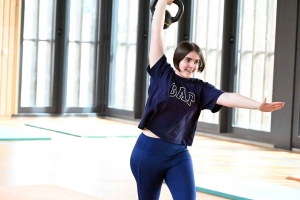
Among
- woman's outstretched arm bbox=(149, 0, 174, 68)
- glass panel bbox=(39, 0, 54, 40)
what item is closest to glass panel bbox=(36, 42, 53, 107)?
glass panel bbox=(39, 0, 54, 40)

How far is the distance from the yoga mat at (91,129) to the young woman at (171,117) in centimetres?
526

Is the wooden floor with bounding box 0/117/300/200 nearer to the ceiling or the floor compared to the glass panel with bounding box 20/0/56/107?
nearer to the floor

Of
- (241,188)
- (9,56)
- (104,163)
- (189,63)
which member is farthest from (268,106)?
(9,56)

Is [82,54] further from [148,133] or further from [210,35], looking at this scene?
[148,133]

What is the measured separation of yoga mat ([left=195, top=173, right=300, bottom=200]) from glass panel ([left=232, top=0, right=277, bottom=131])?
2.90 m

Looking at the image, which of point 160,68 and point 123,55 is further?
point 123,55

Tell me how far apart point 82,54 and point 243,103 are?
8.49 meters

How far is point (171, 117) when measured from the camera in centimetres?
312

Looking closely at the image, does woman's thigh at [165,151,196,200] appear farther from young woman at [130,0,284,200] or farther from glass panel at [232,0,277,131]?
glass panel at [232,0,277,131]

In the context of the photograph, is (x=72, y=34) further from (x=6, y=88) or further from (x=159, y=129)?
(x=159, y=129)

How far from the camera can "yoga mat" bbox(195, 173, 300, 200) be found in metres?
4.75

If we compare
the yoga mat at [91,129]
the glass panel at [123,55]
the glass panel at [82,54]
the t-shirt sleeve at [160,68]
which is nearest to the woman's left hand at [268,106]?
the t-shirt sleeve at [160,68]

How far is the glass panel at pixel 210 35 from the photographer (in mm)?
8906

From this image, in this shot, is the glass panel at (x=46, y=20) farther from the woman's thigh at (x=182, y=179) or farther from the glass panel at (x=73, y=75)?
the woman's thigh at (x=182, y=179)
